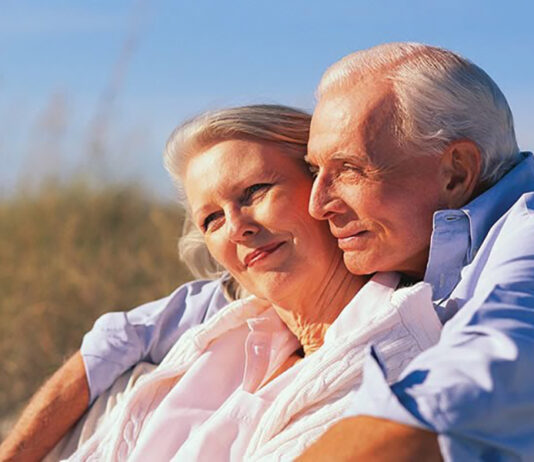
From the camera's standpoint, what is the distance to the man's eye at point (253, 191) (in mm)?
2967

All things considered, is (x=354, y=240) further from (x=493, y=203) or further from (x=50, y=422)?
(x=50, y=422)

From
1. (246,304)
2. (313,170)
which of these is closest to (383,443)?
(313,170)

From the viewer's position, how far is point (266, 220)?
9.62 ft

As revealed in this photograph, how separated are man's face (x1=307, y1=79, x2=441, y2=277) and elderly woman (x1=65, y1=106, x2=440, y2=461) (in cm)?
12

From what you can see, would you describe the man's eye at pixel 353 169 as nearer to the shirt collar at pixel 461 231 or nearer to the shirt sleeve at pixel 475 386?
the shirt collar at pixel 461 231

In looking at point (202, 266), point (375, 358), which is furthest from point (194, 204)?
point (375, 358)

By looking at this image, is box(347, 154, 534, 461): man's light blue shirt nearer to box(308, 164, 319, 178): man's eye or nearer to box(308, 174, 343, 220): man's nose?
box(308, 174, 343, 220): man's nose

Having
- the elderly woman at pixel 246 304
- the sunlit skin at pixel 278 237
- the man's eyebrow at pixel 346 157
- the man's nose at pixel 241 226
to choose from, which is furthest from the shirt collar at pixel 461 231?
the man's nose at pixel 241 226

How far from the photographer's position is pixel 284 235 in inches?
115

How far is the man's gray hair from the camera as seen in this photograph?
2652 millimetres

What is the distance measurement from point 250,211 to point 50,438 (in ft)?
3.70

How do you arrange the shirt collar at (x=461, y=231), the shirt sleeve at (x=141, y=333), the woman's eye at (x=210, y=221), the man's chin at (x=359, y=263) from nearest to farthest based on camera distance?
the shirt collar at (x=461, y=231), the man's chin at (x=359, y=263), the woman's eye at (x=210, y=221), the shirt sleeve at (x=141, y=333)

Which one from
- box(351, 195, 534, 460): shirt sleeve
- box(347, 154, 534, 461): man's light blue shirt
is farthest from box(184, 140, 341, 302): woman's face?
box(351, 195, 534, 460): shirt sleeve

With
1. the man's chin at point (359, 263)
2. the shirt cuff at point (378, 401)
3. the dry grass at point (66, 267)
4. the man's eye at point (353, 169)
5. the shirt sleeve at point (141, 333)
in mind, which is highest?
the man's eye at point (353, 169)
